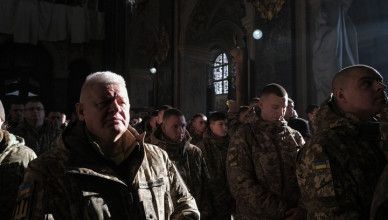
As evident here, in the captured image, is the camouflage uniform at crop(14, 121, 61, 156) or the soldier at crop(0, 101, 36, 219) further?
the camouflage uniform at crop(14, 121, 61, 156)

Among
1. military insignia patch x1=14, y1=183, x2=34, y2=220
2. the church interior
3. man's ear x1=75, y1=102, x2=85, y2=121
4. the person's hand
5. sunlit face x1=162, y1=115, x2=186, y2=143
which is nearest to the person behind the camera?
military insignia patch x1=14, y1=183, x2=34, y2=220

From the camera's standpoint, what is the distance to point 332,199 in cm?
161

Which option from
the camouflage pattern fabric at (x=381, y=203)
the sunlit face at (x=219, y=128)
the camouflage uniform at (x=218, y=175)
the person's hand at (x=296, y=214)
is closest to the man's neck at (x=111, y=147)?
the camouflage pattern fabric at (x=381, y=203)

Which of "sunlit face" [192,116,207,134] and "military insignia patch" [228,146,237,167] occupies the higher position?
"sunlit face" [192,116,207,134]

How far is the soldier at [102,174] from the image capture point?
139 cm

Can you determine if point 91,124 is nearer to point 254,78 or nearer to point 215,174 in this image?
point 215,174

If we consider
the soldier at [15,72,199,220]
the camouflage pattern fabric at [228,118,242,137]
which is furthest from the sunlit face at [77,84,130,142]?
the camouflage pattern fabric at [228,118,242,137]

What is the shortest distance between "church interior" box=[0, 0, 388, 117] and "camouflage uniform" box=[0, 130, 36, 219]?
5778 millimetres

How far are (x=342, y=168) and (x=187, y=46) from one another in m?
10.8

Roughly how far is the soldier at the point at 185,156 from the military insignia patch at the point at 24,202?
5.72 ft

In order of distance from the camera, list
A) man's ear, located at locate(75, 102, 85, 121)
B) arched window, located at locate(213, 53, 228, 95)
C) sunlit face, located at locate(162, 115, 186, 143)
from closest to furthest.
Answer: man's ear, located at locate(75, 102, 85, 121) → sunlit face, located at locate(162, 115, 186, 143) → arched window, located at locate(213, 53, 228, 95)

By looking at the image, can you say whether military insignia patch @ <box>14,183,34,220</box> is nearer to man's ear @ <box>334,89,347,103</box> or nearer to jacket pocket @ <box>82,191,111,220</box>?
jacket pocket @ <box>82,191,111,220</box>

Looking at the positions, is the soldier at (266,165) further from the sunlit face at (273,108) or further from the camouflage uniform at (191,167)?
the camouflage uniform at (191,167)

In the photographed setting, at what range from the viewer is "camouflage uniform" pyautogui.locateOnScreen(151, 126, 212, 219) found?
3104 millimetres
